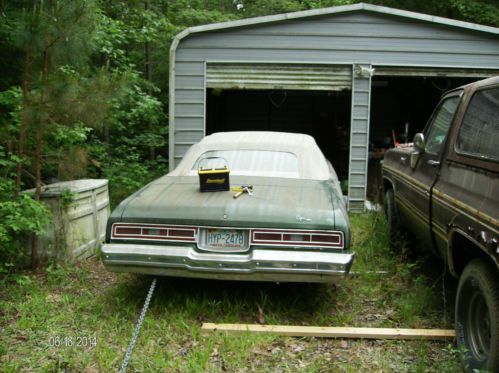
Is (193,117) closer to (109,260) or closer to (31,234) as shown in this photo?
(31,234)

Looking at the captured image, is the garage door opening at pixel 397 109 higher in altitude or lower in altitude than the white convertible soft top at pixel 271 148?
higher

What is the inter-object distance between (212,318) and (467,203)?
2.28 metres

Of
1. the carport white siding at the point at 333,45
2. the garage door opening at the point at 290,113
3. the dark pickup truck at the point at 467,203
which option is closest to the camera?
the dark pickup truck at the point at 467,203

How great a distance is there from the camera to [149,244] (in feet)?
13.4

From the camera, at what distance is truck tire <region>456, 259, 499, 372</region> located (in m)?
2.85

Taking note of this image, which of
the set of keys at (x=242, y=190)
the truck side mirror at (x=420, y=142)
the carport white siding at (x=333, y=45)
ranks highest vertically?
the carport white siding at (x=333, y=45)

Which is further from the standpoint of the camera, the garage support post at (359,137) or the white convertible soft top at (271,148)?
the garage support post at (359,137)

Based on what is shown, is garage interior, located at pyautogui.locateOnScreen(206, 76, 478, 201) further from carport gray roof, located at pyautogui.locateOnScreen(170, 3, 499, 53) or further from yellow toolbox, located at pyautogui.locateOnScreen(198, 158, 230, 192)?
yellow toolbox, located at pyautogui.locateOnScreen(198, 158, 230, 192)

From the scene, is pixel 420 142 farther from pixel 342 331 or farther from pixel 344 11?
pixel 344 11

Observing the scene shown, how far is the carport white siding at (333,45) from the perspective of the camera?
339 inches

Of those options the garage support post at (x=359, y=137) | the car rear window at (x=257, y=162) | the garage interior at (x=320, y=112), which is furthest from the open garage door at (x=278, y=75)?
the garage interior at (x=320, y=112)

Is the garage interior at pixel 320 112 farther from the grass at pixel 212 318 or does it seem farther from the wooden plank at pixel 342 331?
the wooden plank at pixel 342 331

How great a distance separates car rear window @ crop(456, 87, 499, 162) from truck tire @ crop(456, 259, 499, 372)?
755mm

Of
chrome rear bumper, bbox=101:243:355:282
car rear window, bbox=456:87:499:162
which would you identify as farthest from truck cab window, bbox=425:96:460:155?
chrome rear bumper, bbox=101:243:355:282
